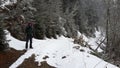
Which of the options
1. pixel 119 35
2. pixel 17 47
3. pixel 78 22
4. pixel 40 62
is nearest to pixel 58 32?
pixel 119 35

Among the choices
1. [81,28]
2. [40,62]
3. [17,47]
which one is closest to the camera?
[40,62]

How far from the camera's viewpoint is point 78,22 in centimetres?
5325

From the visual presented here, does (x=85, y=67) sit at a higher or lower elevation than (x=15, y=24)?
lower

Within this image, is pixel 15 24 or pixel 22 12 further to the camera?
pixel 22 12

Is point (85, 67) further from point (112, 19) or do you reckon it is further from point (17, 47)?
point (112, 19)

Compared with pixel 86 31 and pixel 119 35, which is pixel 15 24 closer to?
pixel 119 35

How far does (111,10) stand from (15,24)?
34.4ft

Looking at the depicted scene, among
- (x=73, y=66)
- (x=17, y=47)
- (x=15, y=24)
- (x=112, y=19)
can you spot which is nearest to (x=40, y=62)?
(x=73, y=66)

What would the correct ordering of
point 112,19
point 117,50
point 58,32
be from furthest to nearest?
point 58,32, point 112,19, point 117,50

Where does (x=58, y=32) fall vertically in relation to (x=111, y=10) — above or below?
below

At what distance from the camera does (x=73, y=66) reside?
14500 mm

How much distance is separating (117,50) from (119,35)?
1430 mm

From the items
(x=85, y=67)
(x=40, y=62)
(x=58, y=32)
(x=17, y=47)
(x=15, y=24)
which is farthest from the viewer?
(x=58, y=32)

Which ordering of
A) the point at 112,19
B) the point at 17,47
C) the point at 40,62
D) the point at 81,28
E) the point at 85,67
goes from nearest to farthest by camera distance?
the point at 85,67 → the point at 40,62 → the point at 17,47 → the point at 112,19 → the point at 81,28
